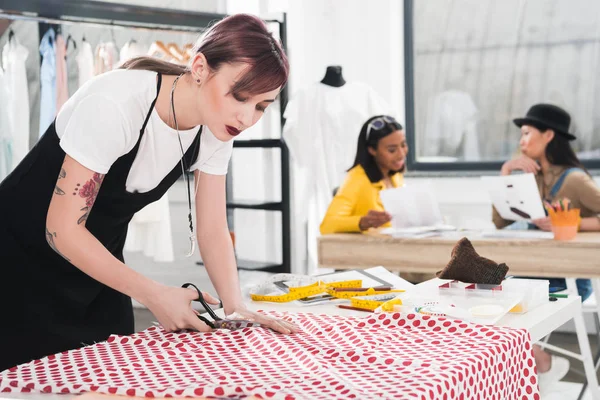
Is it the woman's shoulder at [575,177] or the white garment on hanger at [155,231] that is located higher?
the woman's shoulder at [575,177]

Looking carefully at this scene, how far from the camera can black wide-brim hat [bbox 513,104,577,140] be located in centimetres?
377

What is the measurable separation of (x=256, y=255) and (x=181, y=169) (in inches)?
135

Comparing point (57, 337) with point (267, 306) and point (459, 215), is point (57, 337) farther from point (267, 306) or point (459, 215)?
point (459, 215)

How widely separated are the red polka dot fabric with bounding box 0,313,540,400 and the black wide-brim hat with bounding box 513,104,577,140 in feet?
7.95

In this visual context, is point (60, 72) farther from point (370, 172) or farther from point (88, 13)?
point (370, 172)

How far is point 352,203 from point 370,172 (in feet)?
0.66

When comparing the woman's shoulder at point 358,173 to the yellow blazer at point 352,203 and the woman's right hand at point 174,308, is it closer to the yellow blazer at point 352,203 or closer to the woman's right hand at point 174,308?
the yellow blazer at point 352,203

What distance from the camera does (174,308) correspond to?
5.00 feet

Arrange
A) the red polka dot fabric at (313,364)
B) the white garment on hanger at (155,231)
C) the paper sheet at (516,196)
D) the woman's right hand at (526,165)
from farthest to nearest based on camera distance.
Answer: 1. the white garment on hanger at (155,231)
2. the woman's right hand at (526,165)
3. the paper sheet at (516,196)
4. the red polka dot fabric at (313,364)

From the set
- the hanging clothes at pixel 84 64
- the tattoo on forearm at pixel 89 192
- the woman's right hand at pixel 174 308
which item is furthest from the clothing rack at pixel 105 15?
the woman's right hand at pixel 174 308

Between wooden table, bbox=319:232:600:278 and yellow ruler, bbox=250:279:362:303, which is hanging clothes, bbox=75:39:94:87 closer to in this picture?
wooden table, bbox=319:232:600:278

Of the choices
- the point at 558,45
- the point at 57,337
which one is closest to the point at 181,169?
the point at 57,337

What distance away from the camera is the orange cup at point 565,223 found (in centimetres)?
321

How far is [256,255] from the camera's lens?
512 cm
